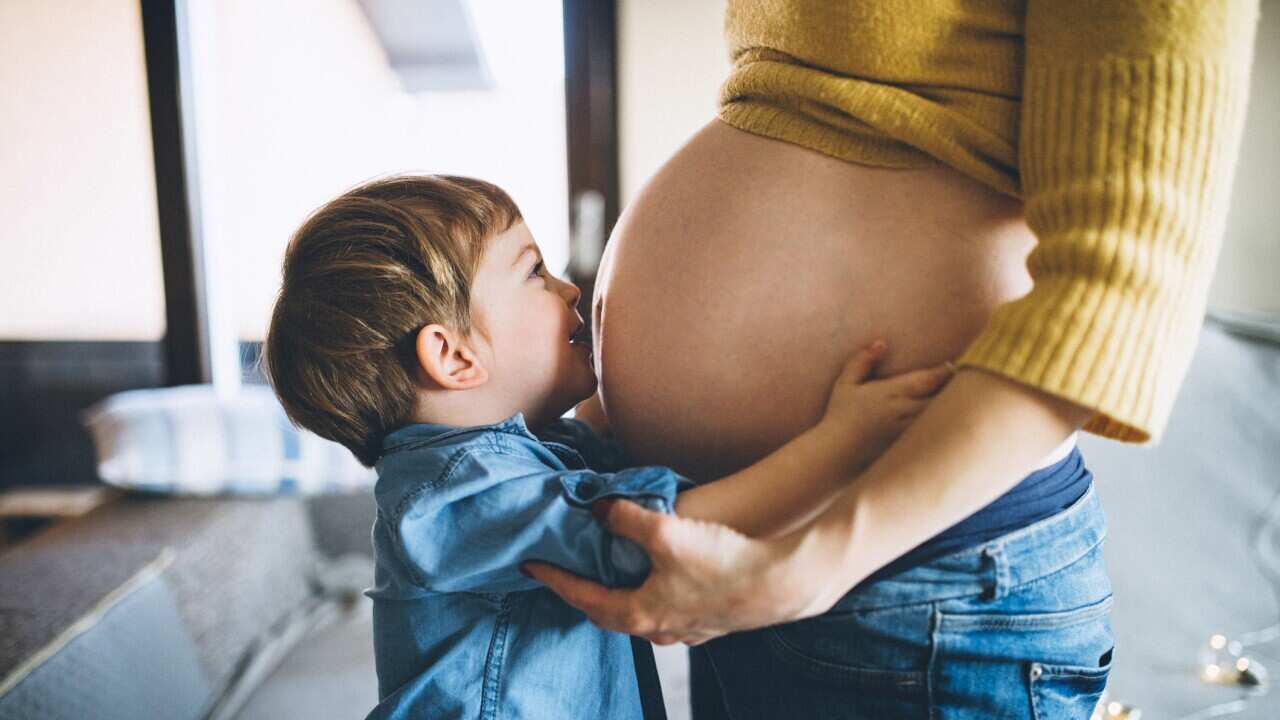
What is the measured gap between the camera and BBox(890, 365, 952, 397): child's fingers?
1.70 ft

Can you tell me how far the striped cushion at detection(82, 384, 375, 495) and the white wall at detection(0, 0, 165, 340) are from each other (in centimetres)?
52

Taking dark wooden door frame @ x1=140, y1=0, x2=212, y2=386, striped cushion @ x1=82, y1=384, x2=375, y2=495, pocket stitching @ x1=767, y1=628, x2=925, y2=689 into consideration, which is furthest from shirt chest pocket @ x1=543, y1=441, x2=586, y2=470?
dark wooden door frame @ x1=140, y1=0, x2=212, y2=386

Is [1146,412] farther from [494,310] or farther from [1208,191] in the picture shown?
[494,310]

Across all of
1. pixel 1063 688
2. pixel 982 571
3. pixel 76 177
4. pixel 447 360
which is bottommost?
pixel 1063 688

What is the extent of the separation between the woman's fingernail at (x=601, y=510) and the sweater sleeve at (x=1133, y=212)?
0.27 meters

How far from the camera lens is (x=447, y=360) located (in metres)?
0.70

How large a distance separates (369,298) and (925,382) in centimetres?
48

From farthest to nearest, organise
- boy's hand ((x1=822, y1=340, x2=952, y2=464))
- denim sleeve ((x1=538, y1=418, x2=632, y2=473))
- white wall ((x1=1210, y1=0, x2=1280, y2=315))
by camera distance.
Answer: white wall ((x1=1210, y1=0, x2=1280, y2=315)) < denim sleeve ((x1=538, y1=418, x2=632, y2=473)) < boy's hand ((x1=822, y1=340, x2=952, y2=464))

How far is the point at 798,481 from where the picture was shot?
→ 0.53 metres

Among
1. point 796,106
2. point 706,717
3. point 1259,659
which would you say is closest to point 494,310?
point 796,106

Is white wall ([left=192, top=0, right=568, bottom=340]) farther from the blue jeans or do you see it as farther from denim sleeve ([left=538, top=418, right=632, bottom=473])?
the blue jeans

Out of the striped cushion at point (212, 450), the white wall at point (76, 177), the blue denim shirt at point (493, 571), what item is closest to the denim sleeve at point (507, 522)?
the blue denim shirt at point (493, 571)

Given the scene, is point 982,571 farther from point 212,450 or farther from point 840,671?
point 212,450

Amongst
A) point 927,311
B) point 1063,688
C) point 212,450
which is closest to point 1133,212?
point 927,311
